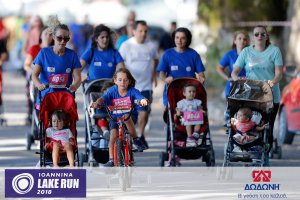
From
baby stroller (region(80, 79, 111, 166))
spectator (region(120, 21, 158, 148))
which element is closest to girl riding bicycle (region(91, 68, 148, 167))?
baby stroller (region(80, 79, 111, 166))

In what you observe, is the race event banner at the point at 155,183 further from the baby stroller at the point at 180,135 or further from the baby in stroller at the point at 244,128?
the baby in stroller at the point at 244,128

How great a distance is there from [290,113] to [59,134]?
18.2ft

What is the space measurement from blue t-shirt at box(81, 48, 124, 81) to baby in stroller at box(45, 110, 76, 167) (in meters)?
3.05

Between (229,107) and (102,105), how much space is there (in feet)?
5.80

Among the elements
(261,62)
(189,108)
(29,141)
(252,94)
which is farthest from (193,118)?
(29,141)

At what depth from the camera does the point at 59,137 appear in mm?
13938

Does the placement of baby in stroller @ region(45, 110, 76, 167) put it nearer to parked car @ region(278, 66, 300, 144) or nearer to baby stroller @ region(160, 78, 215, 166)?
baby stroller @ region(160, 78, 215, 166)

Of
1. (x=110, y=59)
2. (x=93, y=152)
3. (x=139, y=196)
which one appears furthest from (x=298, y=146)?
(x=139, y=196)

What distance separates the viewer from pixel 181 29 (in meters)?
16.3

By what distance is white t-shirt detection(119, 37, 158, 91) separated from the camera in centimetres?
1917

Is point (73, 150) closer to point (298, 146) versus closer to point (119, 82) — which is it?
point (119, 82)

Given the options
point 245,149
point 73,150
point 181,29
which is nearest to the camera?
point 73,150

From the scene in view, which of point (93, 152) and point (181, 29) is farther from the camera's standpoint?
point (181, 29)

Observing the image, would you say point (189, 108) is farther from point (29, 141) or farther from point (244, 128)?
point (29, 141)
